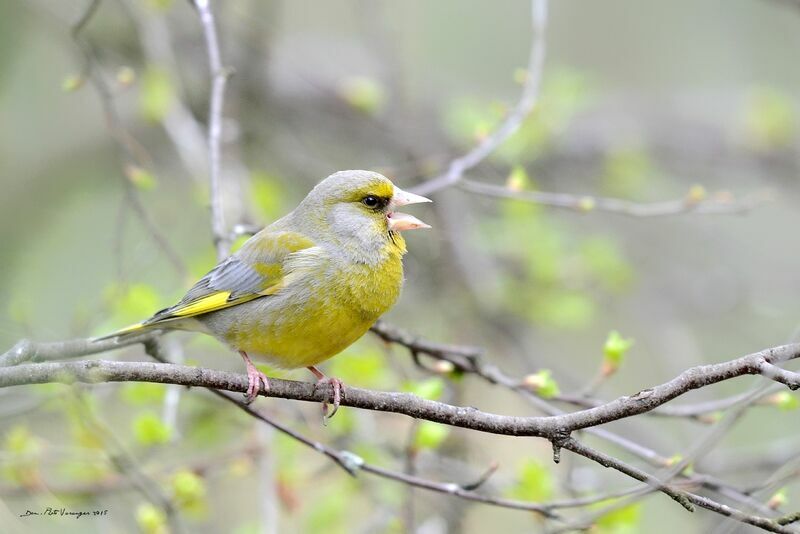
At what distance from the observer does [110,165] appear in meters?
8.16

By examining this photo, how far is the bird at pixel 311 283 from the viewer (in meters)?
4.05

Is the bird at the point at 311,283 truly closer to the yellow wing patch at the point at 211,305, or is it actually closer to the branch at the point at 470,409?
the yellow wing patch at the point at 211,305

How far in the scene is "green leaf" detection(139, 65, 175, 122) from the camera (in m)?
6.46

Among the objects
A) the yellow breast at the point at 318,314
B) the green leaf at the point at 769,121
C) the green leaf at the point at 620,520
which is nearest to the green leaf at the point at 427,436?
the yellow breast at the point at 318,314

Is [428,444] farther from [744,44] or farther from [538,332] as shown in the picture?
[744,44]

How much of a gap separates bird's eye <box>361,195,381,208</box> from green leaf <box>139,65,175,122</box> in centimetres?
253

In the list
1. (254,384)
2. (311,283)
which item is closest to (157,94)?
(311,283)

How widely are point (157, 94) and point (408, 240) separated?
7.45 feet

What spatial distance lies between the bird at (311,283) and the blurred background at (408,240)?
0.54 metres

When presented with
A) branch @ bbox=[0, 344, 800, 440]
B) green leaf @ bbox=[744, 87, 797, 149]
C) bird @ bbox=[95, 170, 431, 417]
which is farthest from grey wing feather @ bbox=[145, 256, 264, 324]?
green leaf @ bbox=[744, 87, 797, 149]

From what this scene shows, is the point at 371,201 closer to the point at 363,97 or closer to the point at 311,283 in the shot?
the point at 311,283

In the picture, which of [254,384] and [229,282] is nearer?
[254,384]

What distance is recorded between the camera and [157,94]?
644cm

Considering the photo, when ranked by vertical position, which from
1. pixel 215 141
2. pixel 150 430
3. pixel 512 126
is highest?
pixel 512 126
